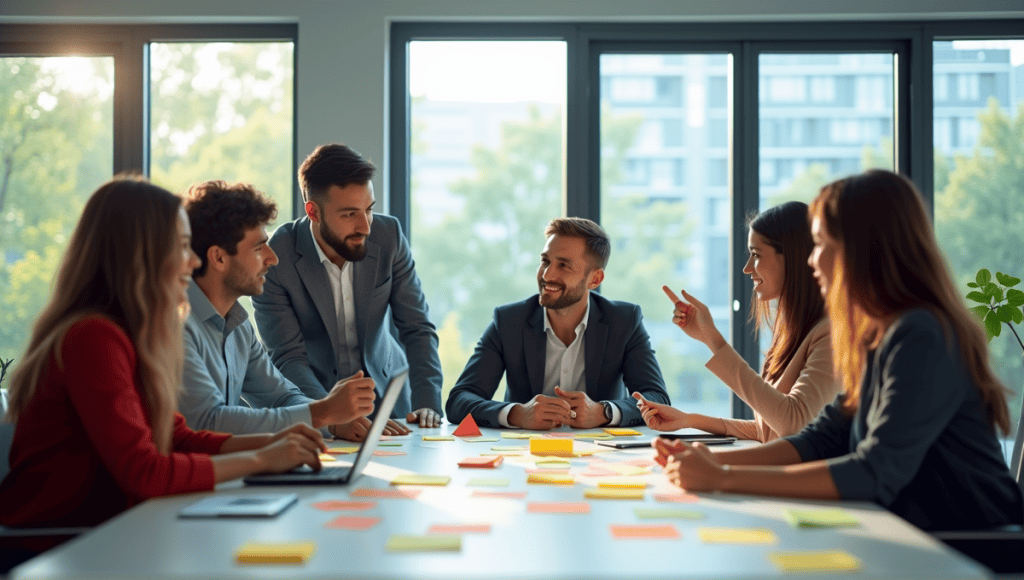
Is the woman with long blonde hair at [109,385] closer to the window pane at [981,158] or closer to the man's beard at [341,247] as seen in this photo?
the man's beard at [341,247]

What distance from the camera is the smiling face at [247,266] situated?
229 cm

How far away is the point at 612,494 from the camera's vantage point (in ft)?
5.09

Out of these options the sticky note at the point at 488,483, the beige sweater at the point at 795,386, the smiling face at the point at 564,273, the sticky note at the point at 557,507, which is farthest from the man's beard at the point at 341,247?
the sticky note at the point at 557,507

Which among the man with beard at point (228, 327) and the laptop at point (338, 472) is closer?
the laptop at point (338, 472)

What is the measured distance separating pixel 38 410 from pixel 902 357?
1554 millimetres

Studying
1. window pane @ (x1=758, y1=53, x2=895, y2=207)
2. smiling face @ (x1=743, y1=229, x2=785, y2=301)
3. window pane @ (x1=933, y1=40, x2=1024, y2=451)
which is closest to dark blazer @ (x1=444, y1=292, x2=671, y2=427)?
smiling face @ (x1=743, y1=229, x2=785, y2=301)

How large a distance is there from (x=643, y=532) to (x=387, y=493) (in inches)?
21.1

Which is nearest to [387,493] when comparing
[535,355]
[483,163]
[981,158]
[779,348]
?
[779,348]

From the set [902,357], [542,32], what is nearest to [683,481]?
[902,357]

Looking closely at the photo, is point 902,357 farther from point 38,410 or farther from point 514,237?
point 514,237

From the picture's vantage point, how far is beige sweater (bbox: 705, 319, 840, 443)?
6.97 feet

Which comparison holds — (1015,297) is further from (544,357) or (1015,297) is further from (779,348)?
(544,357)

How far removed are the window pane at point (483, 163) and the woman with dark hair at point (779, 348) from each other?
192 cm

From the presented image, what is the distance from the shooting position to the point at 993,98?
4230 mm
